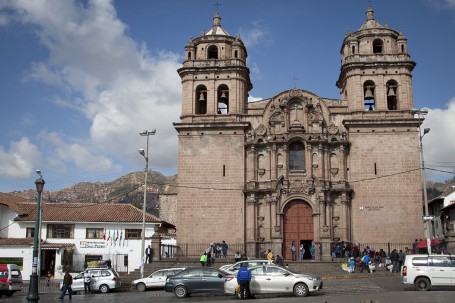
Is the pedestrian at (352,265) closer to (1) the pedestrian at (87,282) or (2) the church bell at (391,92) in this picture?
(1) the pedestrian at (87,282)

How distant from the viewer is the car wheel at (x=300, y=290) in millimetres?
19938

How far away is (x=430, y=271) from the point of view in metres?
20.8

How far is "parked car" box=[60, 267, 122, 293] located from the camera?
2609cm

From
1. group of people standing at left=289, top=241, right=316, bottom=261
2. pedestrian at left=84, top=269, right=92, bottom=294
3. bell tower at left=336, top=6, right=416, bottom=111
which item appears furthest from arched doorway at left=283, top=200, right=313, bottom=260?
pedestrian at left=84, top=269, right=92, bottom=294

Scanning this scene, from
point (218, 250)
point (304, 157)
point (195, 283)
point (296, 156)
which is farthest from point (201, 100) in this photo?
point (195, 283)

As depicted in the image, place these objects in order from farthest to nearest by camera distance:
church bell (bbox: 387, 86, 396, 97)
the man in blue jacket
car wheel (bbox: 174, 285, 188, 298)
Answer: church bell (bbox: 387, 86, 396, 97) → car wheel (bbox: 174, 285, 188, 298) → the man in blue jacket

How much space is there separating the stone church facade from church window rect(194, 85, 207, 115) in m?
0.15

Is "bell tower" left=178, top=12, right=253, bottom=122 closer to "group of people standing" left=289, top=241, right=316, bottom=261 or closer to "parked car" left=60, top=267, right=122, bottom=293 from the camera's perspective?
"group of people standing" left=289, top=241, right=316, bottom=261

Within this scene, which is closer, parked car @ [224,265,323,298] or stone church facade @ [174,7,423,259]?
parked car @ [224,265,323,298]

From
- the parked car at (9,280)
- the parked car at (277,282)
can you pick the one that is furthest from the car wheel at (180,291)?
the parked car at (9,280)

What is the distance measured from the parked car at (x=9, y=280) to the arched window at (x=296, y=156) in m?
18.9

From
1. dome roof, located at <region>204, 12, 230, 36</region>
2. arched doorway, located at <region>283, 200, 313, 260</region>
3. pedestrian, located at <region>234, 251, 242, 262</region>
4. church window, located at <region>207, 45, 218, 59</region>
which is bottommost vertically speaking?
pedestrian, located at <region>234, 251, 242, 262</region>

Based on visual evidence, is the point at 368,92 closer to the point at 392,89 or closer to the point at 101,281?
the point at 392,89

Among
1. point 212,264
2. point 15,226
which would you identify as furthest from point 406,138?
point 15,226
